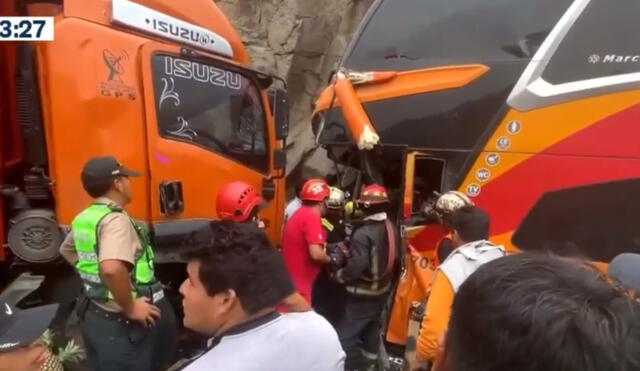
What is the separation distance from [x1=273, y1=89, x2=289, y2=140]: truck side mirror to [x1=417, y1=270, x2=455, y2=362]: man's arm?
122 inches

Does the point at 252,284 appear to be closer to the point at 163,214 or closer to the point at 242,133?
the point at 163,214

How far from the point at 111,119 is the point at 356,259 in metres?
1.83

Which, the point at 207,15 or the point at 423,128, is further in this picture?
the point at 207,15

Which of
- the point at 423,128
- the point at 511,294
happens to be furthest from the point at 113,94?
the point at 511,294

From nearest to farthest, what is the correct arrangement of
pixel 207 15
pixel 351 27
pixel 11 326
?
pixel 11 326 < pixel 207 15 < pixel 351 27

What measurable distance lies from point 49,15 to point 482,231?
3.25 metres

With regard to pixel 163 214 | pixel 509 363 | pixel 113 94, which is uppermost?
pixel 113 94

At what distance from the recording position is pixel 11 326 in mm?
2172

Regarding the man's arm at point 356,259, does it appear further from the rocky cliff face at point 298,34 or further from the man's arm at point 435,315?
the rocky cliff face at point 298,34

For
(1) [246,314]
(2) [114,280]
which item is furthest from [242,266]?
(2) [114,280]

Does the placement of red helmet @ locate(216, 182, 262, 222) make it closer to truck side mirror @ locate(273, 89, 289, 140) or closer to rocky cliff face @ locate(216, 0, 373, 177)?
truck side mirror @ locate(273, 89, 289, 140)

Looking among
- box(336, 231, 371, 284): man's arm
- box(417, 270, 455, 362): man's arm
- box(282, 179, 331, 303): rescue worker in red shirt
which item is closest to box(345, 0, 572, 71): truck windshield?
box(282, 179, 331, 303): rescue worker in red shirt

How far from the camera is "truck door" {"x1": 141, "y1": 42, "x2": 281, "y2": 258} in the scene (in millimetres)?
5082

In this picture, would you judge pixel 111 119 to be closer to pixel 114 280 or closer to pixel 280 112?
pixel 280 112
